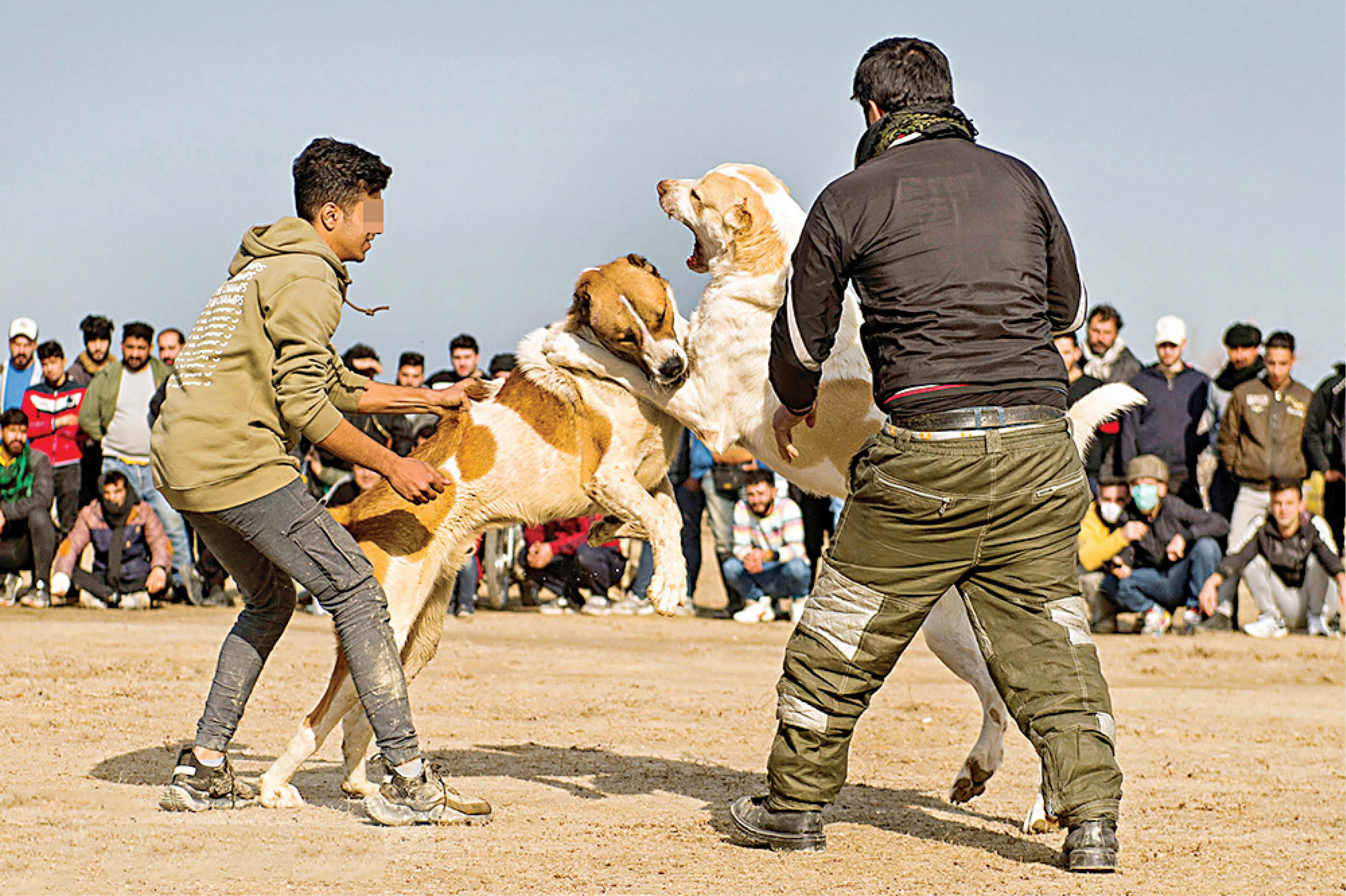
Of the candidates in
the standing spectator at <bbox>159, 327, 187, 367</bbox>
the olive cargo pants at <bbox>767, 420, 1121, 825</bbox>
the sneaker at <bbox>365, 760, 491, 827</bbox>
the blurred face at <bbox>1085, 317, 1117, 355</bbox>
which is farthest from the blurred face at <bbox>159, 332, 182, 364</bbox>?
the olive cargo pants at <bbox>767, 420, 1121, 825</bbox>

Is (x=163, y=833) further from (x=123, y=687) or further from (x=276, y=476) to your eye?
(x=123, y=687)

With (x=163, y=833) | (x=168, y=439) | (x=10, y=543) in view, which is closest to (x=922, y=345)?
(x=168, y=439)

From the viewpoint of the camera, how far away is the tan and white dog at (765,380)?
5.64 metres

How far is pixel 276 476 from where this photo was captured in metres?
5.27

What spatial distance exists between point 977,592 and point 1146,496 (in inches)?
348

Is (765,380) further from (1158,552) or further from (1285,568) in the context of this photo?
(1285,568)

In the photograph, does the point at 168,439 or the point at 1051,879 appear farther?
the point at 168,439

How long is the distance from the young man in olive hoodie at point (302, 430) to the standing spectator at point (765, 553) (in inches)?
331

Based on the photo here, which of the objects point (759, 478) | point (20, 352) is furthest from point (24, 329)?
point (759, 478)

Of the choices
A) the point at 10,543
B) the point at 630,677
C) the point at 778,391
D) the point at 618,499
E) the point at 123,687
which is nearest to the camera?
the point at 778,391

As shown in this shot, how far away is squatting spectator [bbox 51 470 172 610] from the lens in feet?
44.7

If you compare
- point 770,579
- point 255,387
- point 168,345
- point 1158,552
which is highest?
point 255,387

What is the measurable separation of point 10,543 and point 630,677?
6.98 meters

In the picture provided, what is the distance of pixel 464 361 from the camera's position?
14133 mm
